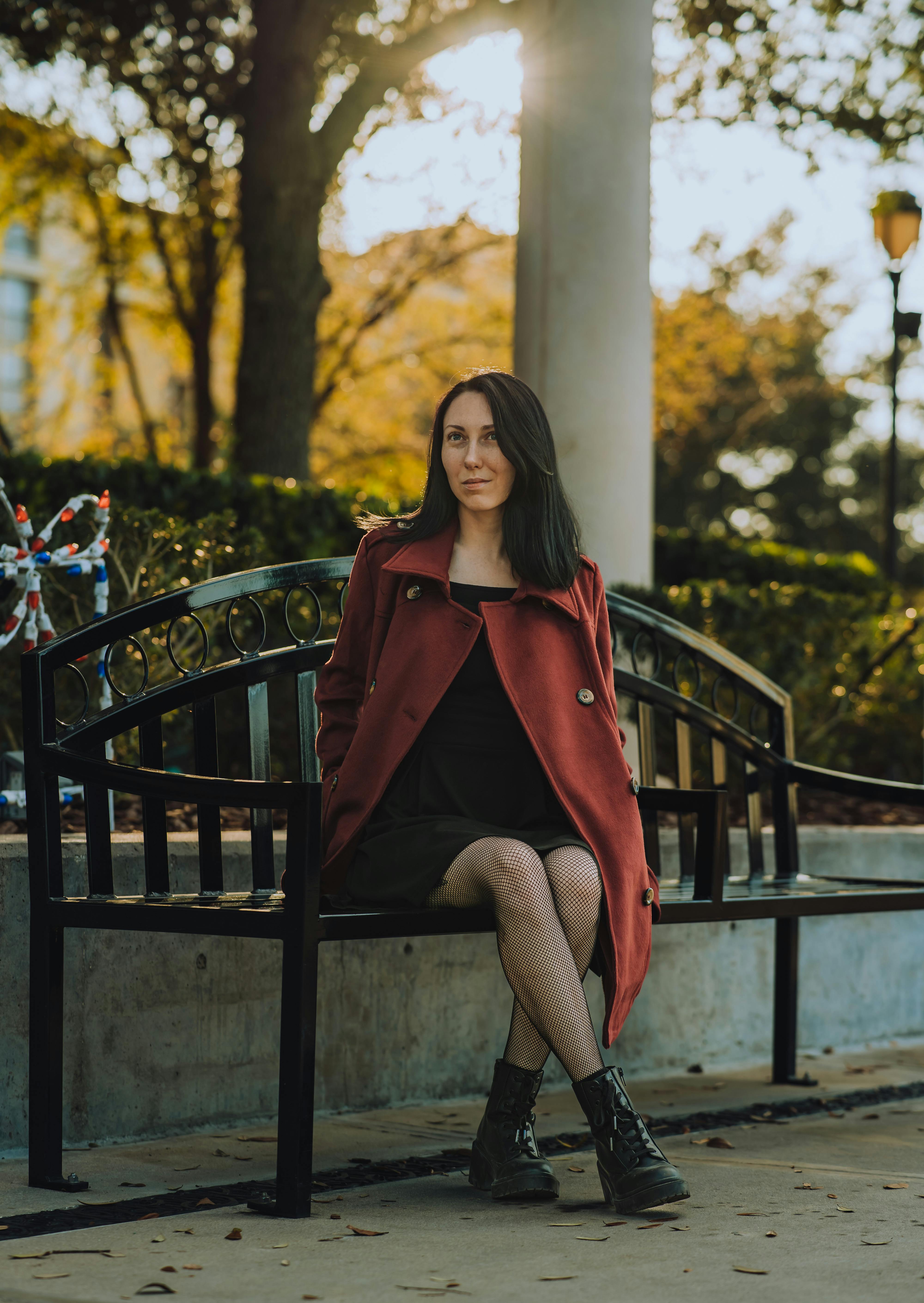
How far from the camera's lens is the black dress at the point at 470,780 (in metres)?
3.28

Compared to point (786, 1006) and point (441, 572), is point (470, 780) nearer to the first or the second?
point (441, 572)

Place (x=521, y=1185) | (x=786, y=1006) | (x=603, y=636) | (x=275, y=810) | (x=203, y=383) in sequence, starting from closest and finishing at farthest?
(x=521, y=1185)
(x=603, y=636)
(x=786, y=1006)
(x=275, y=810)
(x=203, y=383)

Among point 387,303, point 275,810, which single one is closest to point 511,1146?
point 275,810

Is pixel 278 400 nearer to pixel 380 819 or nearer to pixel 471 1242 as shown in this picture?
pixel 380 819

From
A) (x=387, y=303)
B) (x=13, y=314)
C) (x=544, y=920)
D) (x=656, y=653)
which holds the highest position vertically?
(x=13, y=314)

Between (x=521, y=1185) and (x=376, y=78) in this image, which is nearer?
(x=521, y=1185)

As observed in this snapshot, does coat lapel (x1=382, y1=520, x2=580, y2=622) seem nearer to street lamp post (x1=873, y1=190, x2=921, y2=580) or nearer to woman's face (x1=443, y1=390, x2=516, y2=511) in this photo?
woman's face (x1=443, y1=390, x2=516, y2=511)

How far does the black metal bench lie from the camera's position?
115 inches

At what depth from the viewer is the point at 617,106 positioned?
6.31m

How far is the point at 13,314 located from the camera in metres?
39.7

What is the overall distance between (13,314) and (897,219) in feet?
107

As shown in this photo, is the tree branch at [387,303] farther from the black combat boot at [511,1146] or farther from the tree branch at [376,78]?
the black combat boot at [511,1146]

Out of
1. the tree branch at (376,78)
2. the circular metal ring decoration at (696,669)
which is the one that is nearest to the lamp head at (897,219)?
the tree branch at (376,78)

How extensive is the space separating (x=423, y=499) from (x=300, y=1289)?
1.79m
